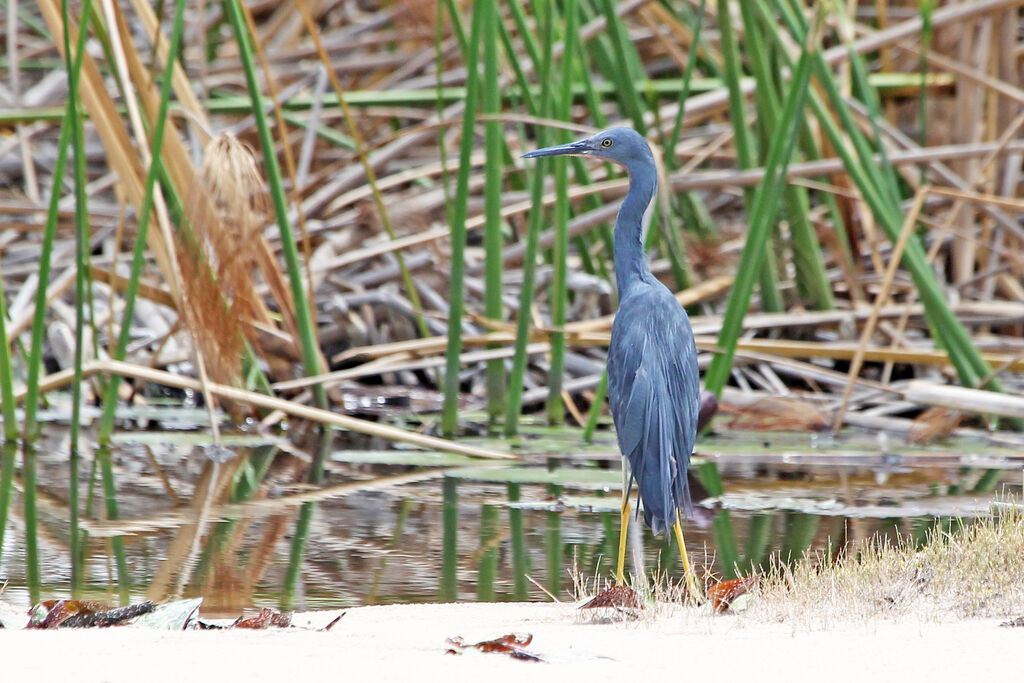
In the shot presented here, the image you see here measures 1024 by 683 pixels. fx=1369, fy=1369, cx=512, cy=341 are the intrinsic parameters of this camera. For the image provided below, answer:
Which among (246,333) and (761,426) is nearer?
(246,333)

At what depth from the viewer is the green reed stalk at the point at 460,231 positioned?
196 inches

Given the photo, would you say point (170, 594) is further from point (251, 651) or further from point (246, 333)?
point (246, 333)

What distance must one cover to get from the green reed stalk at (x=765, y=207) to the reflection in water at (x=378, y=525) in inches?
23.5

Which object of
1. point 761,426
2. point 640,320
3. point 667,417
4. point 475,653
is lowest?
point 761,426

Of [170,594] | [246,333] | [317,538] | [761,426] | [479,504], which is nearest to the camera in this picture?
[170,594]

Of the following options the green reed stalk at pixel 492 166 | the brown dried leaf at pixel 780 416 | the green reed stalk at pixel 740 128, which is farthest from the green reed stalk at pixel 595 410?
the green reed stalk at pixel 740 128

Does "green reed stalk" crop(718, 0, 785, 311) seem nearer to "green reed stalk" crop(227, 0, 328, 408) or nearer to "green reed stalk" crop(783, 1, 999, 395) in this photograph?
"green reed stalk" crop(783, 1, 999, 395)

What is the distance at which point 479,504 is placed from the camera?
14.8 ft

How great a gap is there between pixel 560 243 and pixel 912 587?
259 cm

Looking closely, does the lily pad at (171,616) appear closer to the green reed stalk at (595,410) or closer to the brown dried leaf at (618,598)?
the brown dried leaf at (618,598)

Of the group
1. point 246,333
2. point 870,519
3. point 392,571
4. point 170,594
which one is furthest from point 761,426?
point 170,594

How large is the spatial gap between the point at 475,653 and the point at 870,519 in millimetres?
2116

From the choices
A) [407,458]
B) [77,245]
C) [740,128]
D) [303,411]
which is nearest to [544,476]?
[407,458]

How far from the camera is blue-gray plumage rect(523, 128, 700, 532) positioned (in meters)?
3.42
